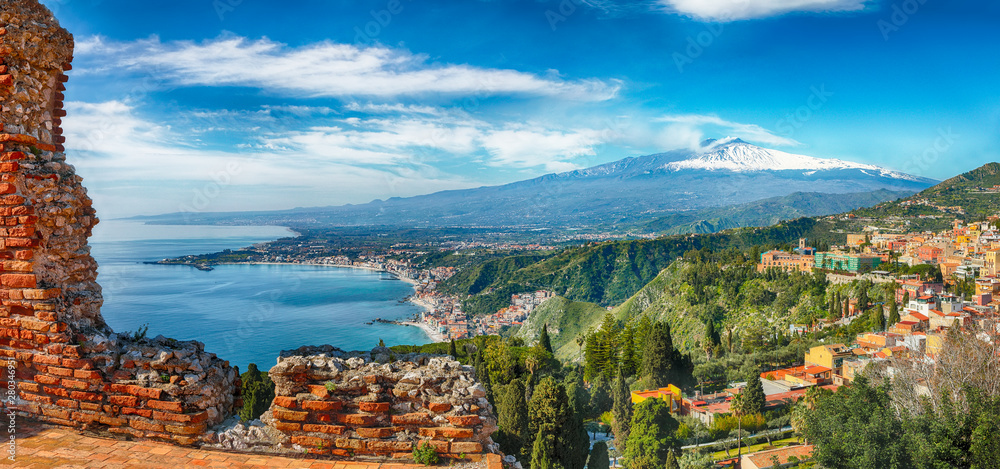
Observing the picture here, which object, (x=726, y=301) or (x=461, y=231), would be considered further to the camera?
(x=461, y=231)

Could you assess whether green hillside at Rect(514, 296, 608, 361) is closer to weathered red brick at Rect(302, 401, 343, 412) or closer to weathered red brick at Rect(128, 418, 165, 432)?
weathered red brick at Rect(302, 401, 343, 412)

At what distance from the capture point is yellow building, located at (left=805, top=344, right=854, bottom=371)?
30.6 meters

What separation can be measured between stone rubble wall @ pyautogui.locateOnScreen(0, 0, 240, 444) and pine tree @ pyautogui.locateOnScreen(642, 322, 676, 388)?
2983 cm

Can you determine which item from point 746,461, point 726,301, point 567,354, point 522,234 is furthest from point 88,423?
point 522,234

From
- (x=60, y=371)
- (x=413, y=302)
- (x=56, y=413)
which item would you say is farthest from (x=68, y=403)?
(x=413, y=302)

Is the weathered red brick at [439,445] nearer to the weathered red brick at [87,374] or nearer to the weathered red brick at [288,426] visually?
the weathered red brick at [288,426]

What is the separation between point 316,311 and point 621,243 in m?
58.0

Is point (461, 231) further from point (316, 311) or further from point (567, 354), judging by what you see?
point (567, 354)

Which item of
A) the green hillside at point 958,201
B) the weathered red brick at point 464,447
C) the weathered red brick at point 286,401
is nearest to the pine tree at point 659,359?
the weathered red brick at point 464,447

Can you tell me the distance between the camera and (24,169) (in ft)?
12.8

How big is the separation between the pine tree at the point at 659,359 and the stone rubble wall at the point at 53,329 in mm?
29831

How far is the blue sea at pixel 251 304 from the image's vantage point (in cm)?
4125

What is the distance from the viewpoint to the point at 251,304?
5744 centimetres

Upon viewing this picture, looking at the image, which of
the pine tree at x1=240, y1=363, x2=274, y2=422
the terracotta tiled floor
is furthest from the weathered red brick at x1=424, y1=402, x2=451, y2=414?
the pine tree at x1=240, y1=363, x2=274, y2=422
